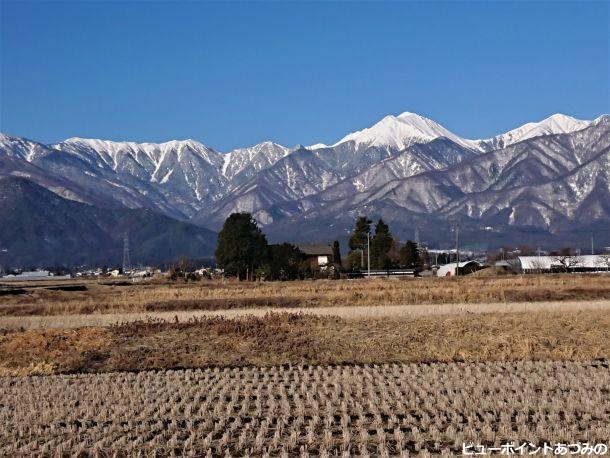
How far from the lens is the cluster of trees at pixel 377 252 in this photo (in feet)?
418

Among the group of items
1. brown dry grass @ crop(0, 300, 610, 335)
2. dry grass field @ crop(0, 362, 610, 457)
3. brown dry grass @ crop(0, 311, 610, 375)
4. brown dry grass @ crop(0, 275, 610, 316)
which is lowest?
dry grass field @ crop(0, 362, 610, 457)

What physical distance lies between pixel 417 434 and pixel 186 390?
25.2 feet

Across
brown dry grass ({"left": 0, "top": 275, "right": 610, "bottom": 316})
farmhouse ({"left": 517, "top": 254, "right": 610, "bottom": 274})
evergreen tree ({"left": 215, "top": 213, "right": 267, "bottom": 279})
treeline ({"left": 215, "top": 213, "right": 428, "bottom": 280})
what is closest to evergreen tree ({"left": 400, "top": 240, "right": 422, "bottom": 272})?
farmhouse ({"left": 517, "top": 254, "right": 610, "bottom": 274})

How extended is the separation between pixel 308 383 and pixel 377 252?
105m

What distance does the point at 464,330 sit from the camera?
105 feet

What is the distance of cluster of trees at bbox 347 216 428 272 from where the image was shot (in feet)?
418

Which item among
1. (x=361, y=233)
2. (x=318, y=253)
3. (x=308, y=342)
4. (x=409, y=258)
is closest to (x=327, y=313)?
(x=308, y=342)

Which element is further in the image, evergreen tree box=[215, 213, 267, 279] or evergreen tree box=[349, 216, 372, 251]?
evergreen tree box=[349, 216, 372, 251]

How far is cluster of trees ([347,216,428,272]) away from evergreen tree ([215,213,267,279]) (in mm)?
25444

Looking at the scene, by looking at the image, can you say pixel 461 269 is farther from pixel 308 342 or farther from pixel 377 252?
pixel 308 342

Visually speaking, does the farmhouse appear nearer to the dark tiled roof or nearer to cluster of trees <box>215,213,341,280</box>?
the dark tiled roof

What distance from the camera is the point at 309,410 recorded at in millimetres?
18953

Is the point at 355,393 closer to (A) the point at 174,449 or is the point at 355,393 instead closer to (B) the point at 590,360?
(A) the point at 174,449

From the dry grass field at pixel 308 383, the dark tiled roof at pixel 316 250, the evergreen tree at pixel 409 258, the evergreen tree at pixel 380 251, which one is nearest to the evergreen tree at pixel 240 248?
the evergreen tree at pixel 380 251
